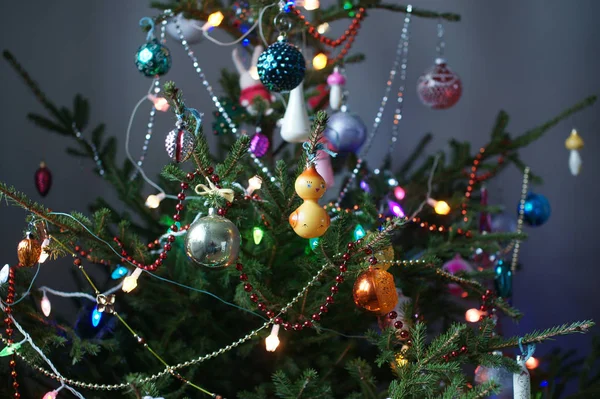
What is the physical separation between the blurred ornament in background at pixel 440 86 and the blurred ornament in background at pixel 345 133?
26 cm

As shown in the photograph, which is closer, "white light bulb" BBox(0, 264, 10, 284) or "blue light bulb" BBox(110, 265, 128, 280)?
"white light bulb" BBox(0, 264, 10, 284)

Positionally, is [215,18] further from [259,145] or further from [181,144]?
[181,144]

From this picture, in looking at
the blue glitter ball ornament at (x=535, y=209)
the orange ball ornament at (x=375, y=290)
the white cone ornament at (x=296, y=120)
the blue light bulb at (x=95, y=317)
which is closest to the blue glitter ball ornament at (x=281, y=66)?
A: the white cone ornament at (x=296, y=120)

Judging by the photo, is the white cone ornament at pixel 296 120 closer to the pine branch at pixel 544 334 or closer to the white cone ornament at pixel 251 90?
the white cone ornament at pixel 251 90

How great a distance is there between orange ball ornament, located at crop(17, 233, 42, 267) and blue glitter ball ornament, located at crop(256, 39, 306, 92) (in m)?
0.43

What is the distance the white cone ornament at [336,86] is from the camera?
134 centimetres

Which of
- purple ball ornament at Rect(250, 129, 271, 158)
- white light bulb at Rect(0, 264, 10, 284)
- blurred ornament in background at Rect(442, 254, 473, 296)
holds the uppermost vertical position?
purple ball ornament at Rect(250, 129, 271, 158)

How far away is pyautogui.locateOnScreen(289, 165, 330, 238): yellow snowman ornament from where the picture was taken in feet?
2.87

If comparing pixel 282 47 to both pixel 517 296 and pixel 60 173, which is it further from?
pixel 517 296

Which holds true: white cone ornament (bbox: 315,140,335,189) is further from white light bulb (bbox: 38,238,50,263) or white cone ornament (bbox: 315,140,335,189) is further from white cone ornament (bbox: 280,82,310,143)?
white light bulb (bbox: 38,238,50,263)

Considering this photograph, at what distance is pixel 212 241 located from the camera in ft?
2.79

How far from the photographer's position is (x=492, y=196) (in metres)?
1.92

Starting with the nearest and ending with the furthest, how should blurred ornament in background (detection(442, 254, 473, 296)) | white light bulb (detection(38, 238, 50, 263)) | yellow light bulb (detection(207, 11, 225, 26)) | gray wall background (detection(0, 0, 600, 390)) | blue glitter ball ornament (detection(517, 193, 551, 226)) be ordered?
white light bulb (detection(38, 238, 50, 263)), yellow light bulb (detection(207, 11, 225, 26)), blurred ornament in background (detection(442, 254, 473, 296)), blue glitter ball ornament (detection(517, 193, 551, 226)), gray wall background (detection(0, 0, 600, 390))

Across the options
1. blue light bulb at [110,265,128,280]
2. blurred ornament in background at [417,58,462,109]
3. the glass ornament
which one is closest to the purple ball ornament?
the glass ornament
